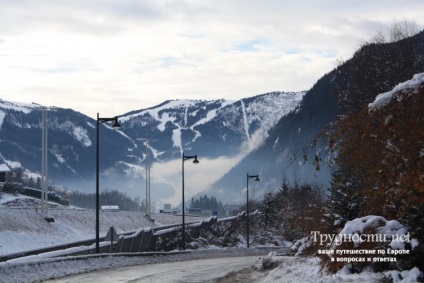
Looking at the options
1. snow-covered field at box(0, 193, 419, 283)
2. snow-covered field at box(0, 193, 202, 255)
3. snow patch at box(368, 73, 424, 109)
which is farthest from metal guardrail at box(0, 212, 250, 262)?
snow patch at box(368, 73, 424, 109)

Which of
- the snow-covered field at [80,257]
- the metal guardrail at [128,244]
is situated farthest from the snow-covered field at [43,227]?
the metal guardrail at [128,244]

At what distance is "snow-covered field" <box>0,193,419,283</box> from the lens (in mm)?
20375

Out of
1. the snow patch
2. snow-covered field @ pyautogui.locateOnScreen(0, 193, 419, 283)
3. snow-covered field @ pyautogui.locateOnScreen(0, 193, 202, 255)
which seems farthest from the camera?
snow-covered field @ pyautogui.locateOnScreen(0, 193, 202, 255)

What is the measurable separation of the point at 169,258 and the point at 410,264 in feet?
106

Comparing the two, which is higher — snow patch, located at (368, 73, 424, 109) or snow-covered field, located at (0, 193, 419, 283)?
snow patch, located at (368, 73, 424, 109)

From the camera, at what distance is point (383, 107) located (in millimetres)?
10680

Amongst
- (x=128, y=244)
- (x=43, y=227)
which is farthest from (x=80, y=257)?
(x=43, y=227)

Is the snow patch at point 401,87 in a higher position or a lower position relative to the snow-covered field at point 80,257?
higher

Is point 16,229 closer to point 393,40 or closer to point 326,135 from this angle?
point 393,40

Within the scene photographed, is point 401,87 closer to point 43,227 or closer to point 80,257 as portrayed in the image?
point 80,257

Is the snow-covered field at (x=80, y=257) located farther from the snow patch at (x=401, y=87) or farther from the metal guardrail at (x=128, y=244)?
the snow patch at (x=401, y=87)

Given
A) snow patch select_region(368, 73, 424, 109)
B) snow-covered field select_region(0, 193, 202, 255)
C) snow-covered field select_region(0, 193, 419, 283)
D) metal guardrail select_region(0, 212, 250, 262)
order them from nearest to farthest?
snow patch select_region(368, 73, 424, 109), snow-covered field select_region(0, 193, 419, 283), metal guardrail select_region(0, 212, 250, 262), snow-covered field select_region(0, 193, 202, 255)

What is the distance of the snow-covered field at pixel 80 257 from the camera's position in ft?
66.8

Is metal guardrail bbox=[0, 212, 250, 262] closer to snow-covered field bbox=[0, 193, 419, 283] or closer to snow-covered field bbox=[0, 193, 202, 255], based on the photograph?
snow-covered field bbox=[0, 193, 419, 283]
